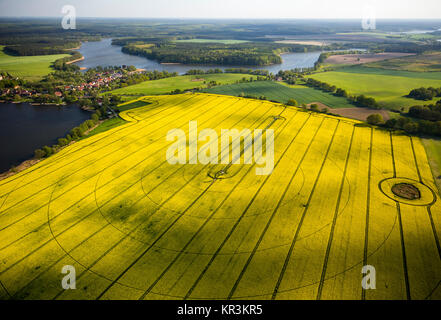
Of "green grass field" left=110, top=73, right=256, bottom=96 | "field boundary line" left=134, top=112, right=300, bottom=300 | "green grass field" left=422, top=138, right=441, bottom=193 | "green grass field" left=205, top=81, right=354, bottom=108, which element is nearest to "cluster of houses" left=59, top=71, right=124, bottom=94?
"green grass field" left=110, top=73, right=256, bottom=96

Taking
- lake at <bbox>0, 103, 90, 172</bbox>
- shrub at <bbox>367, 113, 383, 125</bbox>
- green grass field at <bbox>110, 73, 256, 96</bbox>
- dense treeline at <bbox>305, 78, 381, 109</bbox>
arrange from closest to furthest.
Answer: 1. lake at <bbox>0, 103, 90, 172</bbox>
2. shrub at <bbox>367, 113, 383, 125</bbox>
3. dense treeline at <bbox>305, 78, 381, 109</bbox>
4. green grass field at <bbox>110, 73, 256, 96</bbox>

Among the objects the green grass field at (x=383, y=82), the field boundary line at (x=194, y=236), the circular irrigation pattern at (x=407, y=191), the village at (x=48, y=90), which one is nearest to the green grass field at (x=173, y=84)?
the village at (x=48, y=90)

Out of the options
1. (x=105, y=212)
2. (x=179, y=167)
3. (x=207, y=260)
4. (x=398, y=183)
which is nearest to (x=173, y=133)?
(x=179, y=167)

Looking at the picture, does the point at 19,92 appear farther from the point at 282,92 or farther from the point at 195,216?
the point at 195,216

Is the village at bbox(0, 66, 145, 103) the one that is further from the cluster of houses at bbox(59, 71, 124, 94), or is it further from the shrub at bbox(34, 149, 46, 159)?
the shrub at bbox(34, 149, 46, 159)

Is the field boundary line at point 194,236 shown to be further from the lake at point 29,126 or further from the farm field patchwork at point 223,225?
the lake at point 29,126

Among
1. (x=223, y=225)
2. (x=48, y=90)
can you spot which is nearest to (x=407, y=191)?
(x=223, y=225)
